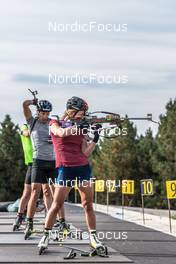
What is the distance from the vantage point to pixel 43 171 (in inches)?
418

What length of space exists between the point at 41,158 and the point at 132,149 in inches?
2221

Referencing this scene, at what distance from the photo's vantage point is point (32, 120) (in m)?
10.5

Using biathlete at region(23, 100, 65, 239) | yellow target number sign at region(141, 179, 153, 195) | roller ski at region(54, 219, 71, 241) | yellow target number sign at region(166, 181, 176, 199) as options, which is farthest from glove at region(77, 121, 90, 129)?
yellow target number sign at region(141, 179, 153, 195)

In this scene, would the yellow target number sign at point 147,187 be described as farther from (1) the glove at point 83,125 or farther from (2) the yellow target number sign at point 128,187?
(1) the glove at point 83,125

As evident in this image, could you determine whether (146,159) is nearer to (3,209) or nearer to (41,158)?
(3,209)

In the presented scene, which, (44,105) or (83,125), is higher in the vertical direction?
(44,105)

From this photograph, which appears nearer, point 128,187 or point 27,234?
point 27,234

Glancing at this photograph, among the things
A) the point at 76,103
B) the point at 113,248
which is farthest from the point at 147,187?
the point at 76,103

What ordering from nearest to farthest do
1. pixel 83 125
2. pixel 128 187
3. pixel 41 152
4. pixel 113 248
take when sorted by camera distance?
pixel 83 125
pixel 113 248
pixel 41 152
pixel 128 187

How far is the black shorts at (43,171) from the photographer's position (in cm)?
1057

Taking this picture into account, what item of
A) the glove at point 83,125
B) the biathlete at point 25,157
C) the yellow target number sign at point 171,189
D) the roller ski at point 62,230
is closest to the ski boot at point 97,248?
the glove at point 83,125

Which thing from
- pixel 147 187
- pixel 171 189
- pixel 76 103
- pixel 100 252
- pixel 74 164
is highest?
pixel 76 103

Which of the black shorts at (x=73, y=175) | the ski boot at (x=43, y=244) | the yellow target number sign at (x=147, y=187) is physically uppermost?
the yellow target number sign at (x=147, y=187)

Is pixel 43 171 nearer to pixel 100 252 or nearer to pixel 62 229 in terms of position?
pixel 62 229
